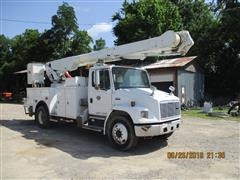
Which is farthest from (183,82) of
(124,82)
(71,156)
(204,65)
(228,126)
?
(71,156)

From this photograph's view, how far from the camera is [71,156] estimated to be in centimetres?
808

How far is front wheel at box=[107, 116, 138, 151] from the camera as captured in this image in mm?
8359

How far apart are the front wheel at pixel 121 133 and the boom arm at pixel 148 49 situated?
91.6 inches

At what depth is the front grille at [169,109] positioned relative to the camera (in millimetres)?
8430

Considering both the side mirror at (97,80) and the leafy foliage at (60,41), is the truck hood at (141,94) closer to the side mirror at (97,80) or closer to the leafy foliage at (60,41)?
the side mirror at (97,80)

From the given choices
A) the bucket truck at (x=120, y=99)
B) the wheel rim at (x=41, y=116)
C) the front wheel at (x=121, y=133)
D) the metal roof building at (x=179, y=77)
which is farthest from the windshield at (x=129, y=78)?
the metal roof building at (x=179, y=77)

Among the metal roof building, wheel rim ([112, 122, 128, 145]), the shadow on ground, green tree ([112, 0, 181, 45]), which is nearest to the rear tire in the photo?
the shadow on ground

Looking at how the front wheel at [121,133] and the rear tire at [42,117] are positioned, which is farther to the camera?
the rear tire at [42,117]

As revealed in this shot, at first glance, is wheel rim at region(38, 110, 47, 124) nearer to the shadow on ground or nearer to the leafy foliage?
the shadow on ground

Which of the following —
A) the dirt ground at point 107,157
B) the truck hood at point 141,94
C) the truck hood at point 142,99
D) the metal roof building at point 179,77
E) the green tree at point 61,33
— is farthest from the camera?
the green tree at point 61,33

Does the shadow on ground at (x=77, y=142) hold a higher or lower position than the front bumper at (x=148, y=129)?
lower

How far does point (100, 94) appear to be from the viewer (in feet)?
31.3

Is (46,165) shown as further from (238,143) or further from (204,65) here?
(204,65)

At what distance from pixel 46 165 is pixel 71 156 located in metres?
0.95
